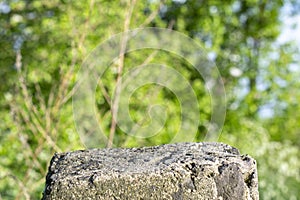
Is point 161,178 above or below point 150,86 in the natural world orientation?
below

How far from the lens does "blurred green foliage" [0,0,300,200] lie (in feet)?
20.7

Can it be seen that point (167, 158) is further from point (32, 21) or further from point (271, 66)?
point (271, 66)

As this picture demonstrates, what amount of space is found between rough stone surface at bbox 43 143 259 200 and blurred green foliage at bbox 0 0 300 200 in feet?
10.7

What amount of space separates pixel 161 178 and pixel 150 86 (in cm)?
526

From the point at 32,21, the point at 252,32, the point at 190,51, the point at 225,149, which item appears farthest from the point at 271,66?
the point at 225,149

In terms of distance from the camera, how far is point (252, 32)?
9.57 metres

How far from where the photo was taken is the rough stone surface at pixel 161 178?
1.88 meters

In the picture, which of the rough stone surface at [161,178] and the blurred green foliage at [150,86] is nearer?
the rough stone surface at [161,178]

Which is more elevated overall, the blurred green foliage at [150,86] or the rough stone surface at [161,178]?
the blurred green foliage at [150,86]

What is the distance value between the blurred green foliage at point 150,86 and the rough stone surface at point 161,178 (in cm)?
327

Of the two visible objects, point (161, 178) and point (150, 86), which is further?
point (150, 86)

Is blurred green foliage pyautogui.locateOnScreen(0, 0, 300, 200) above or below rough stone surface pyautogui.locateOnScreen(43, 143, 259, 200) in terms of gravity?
above

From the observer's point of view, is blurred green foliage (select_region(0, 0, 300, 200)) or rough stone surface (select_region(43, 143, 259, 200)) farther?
blurred green foliage (select_region(0, 0, 300, 200))

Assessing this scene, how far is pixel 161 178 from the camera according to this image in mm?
1874
